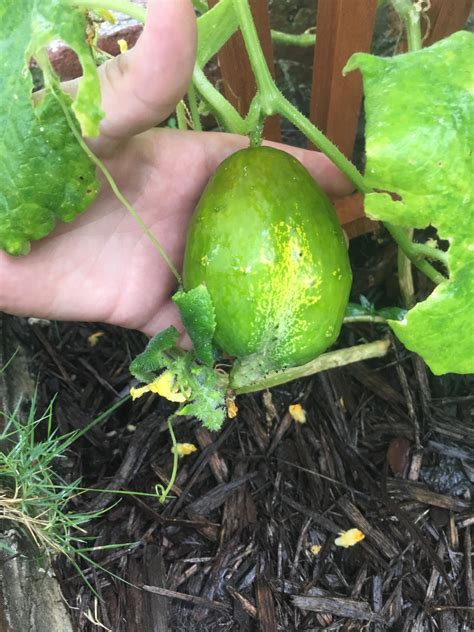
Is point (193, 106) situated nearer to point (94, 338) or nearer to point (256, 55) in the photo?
point (256, 55)

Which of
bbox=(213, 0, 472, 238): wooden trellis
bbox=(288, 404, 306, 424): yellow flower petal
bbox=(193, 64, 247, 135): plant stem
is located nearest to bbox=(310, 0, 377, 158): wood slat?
bbox=(213, 0, 472, 238): wooden trellis

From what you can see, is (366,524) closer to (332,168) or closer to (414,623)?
(414,623)

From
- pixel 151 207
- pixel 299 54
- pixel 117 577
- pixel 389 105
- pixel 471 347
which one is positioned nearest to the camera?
pixel 389 105

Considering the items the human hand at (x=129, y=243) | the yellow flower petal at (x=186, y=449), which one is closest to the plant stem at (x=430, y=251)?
the human hand at (x=129, y=243)

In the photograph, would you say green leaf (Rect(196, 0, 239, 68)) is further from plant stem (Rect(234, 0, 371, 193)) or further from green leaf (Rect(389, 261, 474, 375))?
green leaf (Rect(389, 261, 474, 375))

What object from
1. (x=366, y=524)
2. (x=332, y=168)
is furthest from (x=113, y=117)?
(x=366, y=524)

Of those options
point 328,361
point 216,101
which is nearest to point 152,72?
point 216,101

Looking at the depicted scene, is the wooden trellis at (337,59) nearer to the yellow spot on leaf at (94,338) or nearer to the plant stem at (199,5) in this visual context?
the plant stem at (199,5)
